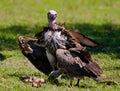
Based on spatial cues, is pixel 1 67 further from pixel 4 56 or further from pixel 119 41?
pixel 119 41

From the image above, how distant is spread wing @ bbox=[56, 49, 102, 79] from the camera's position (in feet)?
30.5

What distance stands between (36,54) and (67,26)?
6.94 m

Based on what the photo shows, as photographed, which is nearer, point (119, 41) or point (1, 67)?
point (1, 67)

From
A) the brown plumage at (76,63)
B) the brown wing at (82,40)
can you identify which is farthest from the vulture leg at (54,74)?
the brown wing at (82,40)

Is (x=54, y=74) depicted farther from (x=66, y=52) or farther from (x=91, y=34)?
(x=91, y=34)

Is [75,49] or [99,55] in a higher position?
[75,49]

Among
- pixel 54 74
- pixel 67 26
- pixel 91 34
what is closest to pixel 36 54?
pixel 54 74

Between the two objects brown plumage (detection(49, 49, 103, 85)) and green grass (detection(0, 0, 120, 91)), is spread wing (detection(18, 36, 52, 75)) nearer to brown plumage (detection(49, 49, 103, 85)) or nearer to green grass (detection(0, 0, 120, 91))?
green grass (detection(0, 0, 120, 91))

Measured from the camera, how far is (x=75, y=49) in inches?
369

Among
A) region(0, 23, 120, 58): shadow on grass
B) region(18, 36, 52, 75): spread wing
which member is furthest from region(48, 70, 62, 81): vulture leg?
region(0, 23, 120, 58): shadow on grass

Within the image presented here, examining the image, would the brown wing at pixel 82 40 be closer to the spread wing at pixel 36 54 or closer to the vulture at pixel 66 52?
the vulture at pixel 66 52

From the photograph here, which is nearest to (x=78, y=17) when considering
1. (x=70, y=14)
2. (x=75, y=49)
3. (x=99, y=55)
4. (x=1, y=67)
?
(x=70, y=14)

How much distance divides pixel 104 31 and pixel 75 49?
682 cm

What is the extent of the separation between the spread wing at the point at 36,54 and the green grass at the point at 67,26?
0.33 meters
